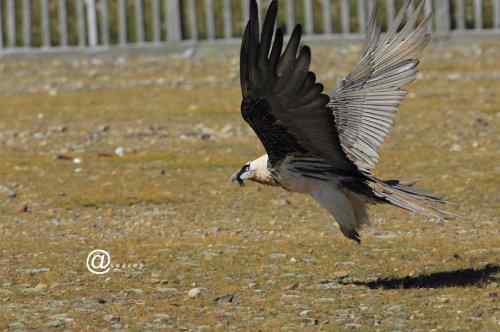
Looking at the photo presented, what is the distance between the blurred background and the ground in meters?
0.02

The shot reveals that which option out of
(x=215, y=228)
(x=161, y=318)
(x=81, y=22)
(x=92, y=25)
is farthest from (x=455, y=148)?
(x=81, y=22)

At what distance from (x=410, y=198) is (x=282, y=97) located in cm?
109

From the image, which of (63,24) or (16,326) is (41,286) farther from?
(63,24)

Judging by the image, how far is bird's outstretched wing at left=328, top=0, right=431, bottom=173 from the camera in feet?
25.5

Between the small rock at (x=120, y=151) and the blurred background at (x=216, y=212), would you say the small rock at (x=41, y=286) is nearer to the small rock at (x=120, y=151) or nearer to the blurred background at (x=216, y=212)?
the blurred background at (x=216, y=212)

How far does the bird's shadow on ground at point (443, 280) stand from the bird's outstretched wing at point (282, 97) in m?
0.69

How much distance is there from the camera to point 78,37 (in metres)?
22.6

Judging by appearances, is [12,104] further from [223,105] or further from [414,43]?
[414,43]

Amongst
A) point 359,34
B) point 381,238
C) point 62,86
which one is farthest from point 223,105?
point 381,238

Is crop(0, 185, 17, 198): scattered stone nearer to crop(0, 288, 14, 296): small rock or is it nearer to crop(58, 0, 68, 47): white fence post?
crop(0, 288, 14, 296): small rock

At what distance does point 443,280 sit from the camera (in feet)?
24.6

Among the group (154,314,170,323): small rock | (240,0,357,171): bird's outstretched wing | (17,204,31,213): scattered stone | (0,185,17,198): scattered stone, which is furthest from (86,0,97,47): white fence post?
(154,314,170,323): small rock

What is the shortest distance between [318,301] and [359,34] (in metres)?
15.0

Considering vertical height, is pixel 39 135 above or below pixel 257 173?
below
